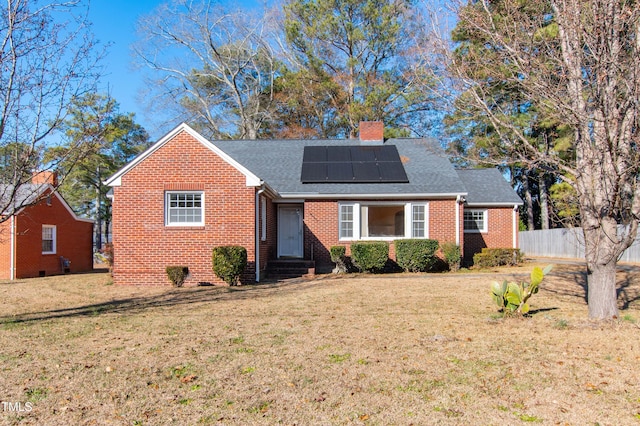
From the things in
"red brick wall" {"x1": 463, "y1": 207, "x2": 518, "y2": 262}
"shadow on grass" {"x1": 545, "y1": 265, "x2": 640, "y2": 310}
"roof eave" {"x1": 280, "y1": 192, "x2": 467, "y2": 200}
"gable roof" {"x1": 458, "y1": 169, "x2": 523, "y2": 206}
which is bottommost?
"shadow on grass" {"x1": 545, "y1": 265, "x2": 640, "y2": 310}

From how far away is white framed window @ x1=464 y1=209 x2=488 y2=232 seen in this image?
66.6 ft

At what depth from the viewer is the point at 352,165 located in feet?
64.5

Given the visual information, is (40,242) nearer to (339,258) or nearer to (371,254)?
(339,258)

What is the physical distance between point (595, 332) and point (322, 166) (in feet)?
44.1

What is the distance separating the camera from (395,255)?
17.5 meters

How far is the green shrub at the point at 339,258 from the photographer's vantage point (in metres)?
16.7

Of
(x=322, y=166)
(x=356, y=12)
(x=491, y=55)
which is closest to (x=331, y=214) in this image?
(x=322, y=166)

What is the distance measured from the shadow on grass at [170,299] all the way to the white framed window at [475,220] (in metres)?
8.73

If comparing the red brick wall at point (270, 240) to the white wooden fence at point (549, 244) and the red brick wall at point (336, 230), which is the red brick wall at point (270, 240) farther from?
the white wooden fence at point (549, 244)

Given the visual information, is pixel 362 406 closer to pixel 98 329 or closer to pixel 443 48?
pixel 98 329

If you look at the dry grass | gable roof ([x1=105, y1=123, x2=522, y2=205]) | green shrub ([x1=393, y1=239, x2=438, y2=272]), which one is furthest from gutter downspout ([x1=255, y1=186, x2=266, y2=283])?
green shrub ([x1=393, y1=239, x2=438, y2=272])

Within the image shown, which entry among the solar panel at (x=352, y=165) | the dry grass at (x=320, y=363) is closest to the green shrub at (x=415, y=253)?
the solar panel at (x=352, y=165)

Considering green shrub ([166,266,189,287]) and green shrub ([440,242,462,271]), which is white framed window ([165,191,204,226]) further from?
green shrub ([440,242,462,271])

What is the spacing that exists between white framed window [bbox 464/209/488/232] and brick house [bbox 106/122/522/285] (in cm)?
4
